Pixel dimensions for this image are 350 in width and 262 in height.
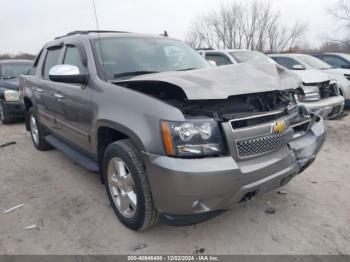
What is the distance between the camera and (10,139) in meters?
6.36

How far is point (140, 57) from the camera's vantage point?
134 inches

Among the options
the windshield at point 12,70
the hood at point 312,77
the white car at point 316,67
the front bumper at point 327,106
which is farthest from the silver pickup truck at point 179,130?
the windshield at point 12,70

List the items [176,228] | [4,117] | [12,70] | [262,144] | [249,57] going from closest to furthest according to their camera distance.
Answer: [262,144]
[176,228]
[4,117]
[249,57]
[12,70]

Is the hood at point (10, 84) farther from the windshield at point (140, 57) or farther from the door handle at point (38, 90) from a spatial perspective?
the windshield at point (140, 57)

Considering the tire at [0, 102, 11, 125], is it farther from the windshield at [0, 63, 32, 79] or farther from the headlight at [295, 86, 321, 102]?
the headlight at [295, 86, 321, 102]

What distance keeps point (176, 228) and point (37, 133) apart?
3562mm

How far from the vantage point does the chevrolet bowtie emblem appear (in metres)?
2.45

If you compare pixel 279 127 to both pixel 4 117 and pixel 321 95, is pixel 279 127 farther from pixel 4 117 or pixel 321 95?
pixel 4 117

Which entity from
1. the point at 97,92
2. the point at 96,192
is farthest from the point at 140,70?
the point at 96,192

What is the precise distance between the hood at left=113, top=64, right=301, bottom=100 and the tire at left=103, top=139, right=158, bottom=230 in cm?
62

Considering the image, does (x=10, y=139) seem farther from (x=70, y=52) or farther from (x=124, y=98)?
(x=124, y=98)

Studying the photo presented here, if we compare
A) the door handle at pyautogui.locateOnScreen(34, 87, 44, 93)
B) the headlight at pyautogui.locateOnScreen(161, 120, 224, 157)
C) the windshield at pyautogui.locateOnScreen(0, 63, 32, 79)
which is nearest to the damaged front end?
the headlight at pyautogui.locateOnScreen(161, 120, 224, 157)

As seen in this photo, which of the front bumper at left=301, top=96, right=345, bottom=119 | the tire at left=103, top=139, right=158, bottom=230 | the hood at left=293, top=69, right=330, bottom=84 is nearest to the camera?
the tire at left=103, top=139, right=158, bottom=230

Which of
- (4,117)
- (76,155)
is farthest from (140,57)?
(4,117)
